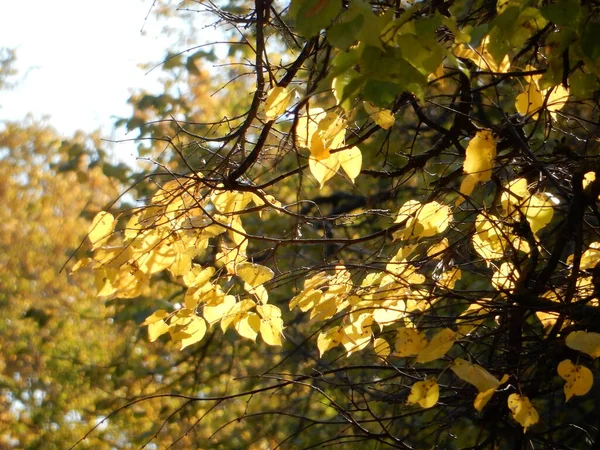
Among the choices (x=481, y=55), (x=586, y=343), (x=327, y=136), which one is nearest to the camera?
(x=586, y=343)

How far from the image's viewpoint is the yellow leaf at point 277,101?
2.00 metres

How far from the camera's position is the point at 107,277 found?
7.30 feet

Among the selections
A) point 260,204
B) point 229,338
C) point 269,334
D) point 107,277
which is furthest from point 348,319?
point 229,338

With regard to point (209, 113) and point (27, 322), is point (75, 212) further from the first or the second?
point (209, 113)

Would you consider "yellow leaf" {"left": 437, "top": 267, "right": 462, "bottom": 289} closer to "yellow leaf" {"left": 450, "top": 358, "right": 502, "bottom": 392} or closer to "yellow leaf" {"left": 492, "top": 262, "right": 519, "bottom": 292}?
"yellow leaf" {"left": 492, "top": 262, "right": 519, "bottom": 292}

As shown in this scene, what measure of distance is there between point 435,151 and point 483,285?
6.63 ft

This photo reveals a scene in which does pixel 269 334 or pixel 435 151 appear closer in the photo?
pixel 269 334

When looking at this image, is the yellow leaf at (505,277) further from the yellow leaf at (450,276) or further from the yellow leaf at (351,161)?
the yellow leaf at (351,161)

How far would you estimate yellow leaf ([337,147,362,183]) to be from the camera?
1.98 meters

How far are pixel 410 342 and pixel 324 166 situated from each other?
47 centimetres

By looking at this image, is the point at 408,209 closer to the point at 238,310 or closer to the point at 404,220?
the point at 404,220

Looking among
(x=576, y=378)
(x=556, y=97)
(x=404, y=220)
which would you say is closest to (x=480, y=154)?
(x=556, y=97)

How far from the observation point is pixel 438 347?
1.83m

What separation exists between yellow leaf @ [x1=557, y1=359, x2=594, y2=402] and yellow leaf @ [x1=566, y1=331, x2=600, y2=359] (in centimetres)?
19
